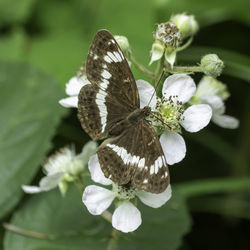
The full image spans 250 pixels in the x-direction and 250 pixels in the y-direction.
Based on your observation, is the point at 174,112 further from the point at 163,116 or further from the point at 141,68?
the point at 141,68

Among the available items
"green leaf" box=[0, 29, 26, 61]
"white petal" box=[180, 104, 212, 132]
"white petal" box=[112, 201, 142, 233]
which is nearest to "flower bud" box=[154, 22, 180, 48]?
"white petal" box=[180, 104, 212, 132]

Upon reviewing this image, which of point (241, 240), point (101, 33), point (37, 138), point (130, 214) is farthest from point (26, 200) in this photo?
point (241, 240)

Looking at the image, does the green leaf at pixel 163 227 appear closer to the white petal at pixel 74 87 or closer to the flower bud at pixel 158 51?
the white petal at pixel 74 87

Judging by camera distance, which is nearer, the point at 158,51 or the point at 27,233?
the point at 158,51

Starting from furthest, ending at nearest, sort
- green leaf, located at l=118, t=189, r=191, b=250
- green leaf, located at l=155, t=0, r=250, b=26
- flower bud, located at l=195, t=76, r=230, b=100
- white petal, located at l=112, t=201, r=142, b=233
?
1. green leaf, located at l=155, t=0, r=250, b=26
2. green leaf, located at l=118, t=189, r=191, b=250
3. flower bud, located at l=195, t=76, r=230, b=100
4. white petal, located at l=112, t=201, r=142, b=233

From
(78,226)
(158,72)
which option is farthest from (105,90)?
(78,226)

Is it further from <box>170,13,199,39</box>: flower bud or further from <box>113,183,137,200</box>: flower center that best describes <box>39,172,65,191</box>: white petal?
<box>170,13,199,39</box>: flower bud
